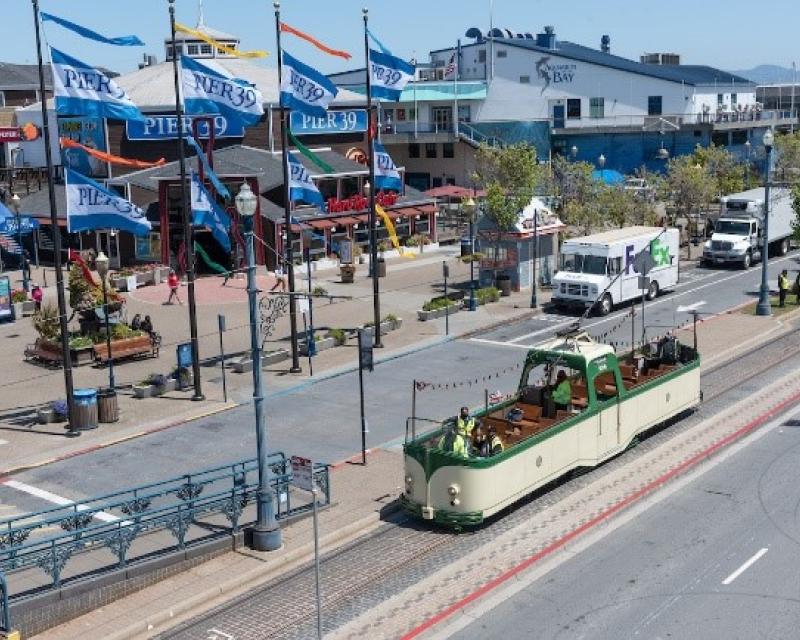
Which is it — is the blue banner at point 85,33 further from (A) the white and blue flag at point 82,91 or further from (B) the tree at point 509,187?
(B) the tree at point 509,187

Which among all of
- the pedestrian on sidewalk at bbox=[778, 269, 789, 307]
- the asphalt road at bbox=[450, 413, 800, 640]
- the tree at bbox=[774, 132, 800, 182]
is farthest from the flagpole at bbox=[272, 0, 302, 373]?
the tree at bbox=[774, 132, 800, 182]

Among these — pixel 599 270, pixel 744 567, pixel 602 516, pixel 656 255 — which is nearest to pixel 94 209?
pixel 602 516

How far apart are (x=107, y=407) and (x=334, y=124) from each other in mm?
35462

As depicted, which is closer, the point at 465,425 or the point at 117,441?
the point at 465,425

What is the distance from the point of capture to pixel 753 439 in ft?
80.8

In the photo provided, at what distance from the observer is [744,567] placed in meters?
17.4

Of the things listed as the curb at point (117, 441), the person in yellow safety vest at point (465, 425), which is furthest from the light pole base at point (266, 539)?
the curb at point (117, 441)

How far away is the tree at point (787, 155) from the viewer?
71000mm

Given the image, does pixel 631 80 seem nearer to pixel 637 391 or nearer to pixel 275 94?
pixel 275 94

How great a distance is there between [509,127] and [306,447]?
2511 inches

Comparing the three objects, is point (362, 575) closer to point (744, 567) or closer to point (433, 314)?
point (744, 567)

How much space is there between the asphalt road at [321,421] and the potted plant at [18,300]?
53.2 ft

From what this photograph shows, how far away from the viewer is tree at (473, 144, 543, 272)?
140 feet

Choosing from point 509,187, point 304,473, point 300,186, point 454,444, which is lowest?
point 454,444
